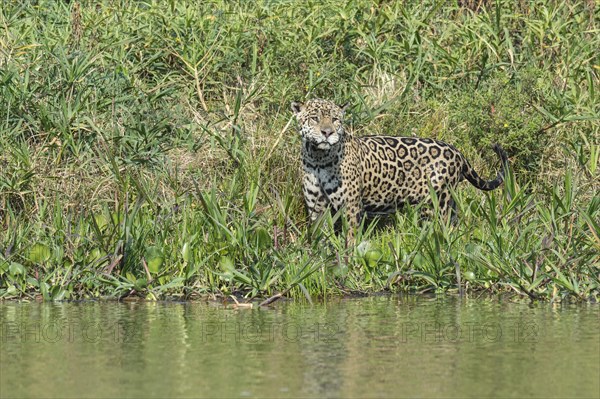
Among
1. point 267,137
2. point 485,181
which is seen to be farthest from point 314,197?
point 485,181

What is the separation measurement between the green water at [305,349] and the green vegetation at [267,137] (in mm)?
419

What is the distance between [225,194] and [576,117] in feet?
11.1

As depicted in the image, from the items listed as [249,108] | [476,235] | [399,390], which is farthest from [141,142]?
[399,390]

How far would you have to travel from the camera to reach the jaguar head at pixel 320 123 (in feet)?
33.5

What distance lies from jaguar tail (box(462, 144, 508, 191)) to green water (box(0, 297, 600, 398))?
87.1 inches

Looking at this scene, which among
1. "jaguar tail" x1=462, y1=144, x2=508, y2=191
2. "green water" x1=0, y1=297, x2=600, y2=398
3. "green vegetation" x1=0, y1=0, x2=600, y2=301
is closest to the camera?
"green water" x1=0, y1=297, x2=600, y2=398

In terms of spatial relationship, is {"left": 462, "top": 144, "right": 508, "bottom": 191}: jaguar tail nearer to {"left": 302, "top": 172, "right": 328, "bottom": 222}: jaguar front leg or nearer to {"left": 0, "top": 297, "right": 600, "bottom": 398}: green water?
{"left": 302, "top": 172, "right": 328, "bottom": 222}: jaguar front leg

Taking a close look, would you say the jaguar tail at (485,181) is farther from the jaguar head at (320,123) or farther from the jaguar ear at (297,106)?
the jaguar ear at (297,106)

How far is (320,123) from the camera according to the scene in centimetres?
1025

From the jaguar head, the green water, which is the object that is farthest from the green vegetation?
the jaguar head

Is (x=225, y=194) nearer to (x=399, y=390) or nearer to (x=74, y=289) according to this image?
(x=74, y=289)

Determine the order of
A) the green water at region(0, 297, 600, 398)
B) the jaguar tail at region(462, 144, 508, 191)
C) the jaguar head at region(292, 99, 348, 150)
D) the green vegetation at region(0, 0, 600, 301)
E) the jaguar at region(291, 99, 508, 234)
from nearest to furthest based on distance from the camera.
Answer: the green water at region(0, 297, 600, 398) < the green vegetation at region(0, 0, 600, 301) < the jaguar head at region(292, 99, 348, 150) < the jaguar at region(291, 99, 508, 234) < the jaguar tail at region(462, 144, 508, 191)

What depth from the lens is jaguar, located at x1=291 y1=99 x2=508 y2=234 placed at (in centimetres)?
1033

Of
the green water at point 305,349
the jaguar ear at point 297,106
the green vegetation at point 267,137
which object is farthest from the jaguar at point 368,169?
the green water at point 305,349
